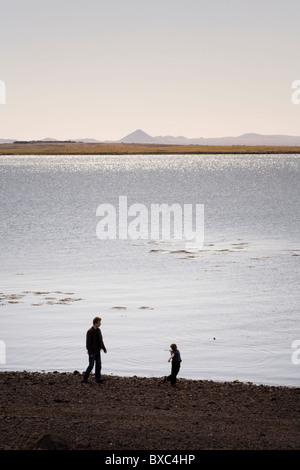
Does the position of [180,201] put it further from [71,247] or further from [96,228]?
[71,247]

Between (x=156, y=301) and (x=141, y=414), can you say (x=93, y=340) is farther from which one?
(x=156, y=301)

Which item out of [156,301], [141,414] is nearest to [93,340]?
[141,414]

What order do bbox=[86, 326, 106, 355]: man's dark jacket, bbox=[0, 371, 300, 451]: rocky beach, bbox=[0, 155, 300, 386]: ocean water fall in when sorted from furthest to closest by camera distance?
bbox=[0, 155, 300, 386]: ocean water
bbox=[86, 326, 106, 355]: man's dark jacket
bbox=[0, 371, 300, 451]: rocky beach

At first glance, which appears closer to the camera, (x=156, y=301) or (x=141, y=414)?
(x=141, y=414)

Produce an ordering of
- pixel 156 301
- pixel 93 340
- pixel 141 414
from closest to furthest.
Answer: pixel 141 414 → pixel 93 340 → pixel 156 301

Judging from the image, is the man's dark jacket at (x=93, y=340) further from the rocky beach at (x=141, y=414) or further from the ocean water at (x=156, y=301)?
the ocean water at (x=156, y=301)

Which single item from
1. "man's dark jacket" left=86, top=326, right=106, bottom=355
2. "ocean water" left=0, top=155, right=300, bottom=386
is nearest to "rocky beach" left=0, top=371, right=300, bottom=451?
"man's dark jacket" left=86, top=326, right=106, bottom=355

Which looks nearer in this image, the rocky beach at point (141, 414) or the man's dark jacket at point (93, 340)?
the rocky beach at point (141, 414)

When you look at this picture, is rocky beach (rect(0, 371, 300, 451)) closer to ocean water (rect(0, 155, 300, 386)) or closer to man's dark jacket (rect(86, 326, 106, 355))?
man's dark jacket (rect(86, 326, 106, 355))

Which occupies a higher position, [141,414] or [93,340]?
[93,340]

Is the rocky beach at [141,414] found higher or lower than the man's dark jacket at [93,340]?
lower

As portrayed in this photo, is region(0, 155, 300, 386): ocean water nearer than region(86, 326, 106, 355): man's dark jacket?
No

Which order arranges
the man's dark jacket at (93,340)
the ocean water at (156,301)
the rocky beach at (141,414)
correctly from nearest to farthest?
the rocky beach at (141,414), the man's dark jacket at (93,340), the ocean water at (156,301)

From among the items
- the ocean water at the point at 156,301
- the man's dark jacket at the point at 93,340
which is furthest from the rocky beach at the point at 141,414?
the ocean water at the point at 156,301
